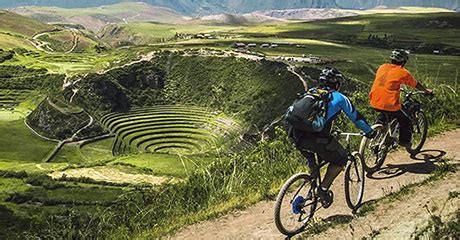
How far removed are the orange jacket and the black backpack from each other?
3.61 m

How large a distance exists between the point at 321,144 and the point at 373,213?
2014 mm

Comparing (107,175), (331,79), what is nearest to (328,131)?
(331,79)

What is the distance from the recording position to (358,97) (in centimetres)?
1755

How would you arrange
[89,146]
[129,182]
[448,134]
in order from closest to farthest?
[448,134]
[129,182]
[89,146]

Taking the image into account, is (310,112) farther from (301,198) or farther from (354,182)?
(354,182)

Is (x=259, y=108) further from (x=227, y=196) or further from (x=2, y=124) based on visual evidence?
(x=227, y=196)

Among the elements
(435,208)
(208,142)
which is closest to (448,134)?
(435,208)

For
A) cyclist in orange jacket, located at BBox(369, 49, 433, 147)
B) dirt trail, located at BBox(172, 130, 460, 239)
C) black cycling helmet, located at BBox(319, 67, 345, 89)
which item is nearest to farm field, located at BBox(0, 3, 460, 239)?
dirt trail, located at BBox(172, 130, 460, 239)

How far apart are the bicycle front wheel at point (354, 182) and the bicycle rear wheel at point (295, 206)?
0.82 m

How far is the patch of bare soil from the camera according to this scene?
94.9 metres

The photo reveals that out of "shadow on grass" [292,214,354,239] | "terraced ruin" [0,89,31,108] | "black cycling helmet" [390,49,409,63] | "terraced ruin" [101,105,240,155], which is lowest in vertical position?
"terraced ruin" [0,89,31,108]

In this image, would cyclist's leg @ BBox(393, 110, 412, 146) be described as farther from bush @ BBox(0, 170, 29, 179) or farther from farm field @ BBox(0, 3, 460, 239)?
bush @ BBox(0, 170, 29, 179)

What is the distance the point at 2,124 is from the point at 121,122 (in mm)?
35655

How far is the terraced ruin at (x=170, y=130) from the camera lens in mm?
129750
